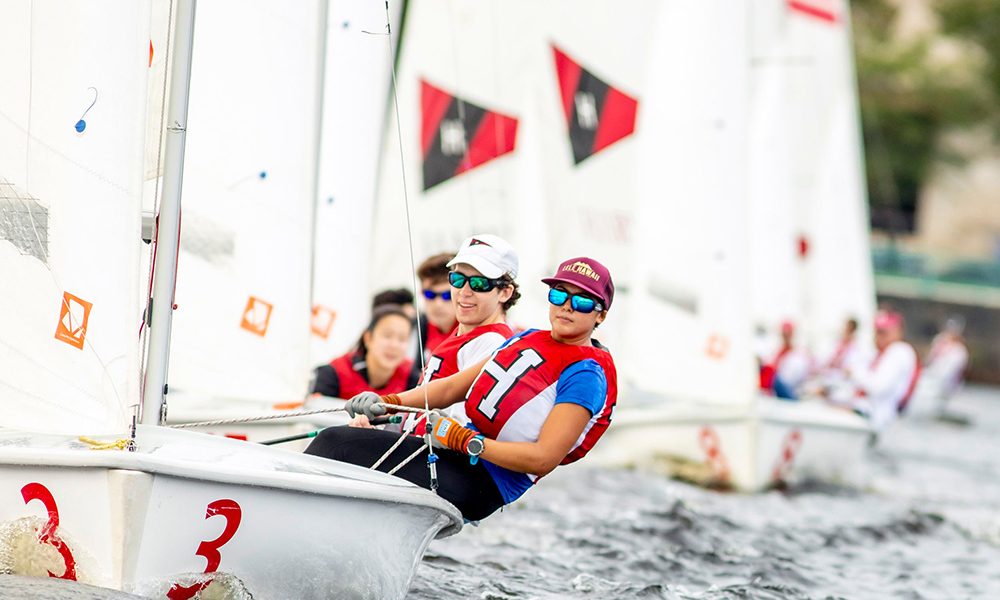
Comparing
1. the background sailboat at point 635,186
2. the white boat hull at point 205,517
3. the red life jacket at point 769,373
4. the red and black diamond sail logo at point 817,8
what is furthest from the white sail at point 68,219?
the red and black diamond sail logo at point 817,8

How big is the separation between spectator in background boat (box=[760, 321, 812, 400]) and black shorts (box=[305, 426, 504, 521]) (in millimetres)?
7054

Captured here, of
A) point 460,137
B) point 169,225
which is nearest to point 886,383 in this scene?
point 460,137

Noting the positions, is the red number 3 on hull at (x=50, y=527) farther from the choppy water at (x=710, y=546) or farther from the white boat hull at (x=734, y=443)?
the white boat hull at (x=734, y=443)

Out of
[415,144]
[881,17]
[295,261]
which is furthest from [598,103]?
[881,17]

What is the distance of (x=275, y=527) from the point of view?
301 centimetres

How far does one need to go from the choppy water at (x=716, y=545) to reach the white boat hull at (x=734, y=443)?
0.17 m

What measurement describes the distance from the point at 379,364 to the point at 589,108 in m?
5.82

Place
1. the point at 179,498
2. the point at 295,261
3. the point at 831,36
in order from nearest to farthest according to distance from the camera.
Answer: the point at 179,498 < the point at 295,261 < the point at 831,36

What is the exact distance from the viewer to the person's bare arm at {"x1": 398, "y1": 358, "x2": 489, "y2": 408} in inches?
135

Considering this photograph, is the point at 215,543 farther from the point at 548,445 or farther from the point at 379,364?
the point at 379,364

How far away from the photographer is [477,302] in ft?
11.6

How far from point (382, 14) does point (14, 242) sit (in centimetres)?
168

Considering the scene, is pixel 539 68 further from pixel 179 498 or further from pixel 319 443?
pixel 179 498

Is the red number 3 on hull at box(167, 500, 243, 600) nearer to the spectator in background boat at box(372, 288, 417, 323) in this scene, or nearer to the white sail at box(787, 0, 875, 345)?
the spectator in background boat at box(372, 288, 417, 323)
